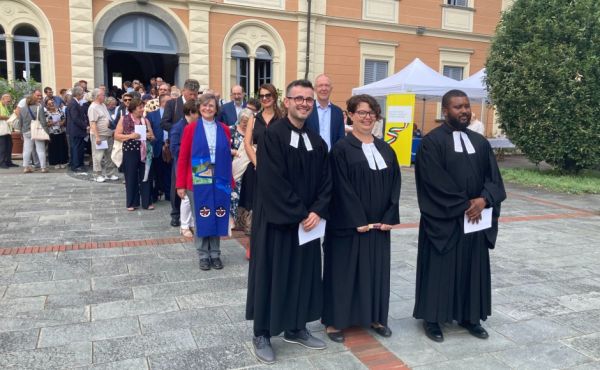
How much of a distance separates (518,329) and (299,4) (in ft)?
48.4

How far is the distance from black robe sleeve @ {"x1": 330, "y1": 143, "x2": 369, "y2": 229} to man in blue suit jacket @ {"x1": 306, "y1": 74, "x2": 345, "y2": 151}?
1.65 m

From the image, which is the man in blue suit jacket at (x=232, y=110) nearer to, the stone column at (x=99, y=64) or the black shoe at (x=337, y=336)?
the black shoe at (x=337, y=336)

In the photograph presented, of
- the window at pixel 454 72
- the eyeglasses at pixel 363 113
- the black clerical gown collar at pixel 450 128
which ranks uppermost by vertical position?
the window at pixel 454 72

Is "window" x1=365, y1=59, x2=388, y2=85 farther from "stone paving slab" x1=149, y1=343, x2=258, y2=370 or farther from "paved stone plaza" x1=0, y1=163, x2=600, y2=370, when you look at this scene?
"stone paving slab" x1=149, y1=343, x2=258, y2=370

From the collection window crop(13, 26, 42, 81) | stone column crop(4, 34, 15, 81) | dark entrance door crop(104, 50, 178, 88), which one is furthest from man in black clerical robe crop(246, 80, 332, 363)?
dark entrance door crop(104, 50, 178, 88)

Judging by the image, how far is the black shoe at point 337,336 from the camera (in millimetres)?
3461

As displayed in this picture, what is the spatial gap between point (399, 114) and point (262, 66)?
18.8 ft

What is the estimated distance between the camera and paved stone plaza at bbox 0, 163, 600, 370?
3.21 meters

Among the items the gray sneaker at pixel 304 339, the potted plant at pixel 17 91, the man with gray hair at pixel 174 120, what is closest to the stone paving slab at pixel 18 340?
Result: the gray sneaker at pixel 304 339

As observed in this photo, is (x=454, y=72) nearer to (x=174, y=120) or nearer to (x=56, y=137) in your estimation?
(x=56, y=137)

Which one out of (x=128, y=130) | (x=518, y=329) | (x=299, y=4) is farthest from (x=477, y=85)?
(x=518, y=329)

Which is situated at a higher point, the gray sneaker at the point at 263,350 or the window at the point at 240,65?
the window at the point at 240,65

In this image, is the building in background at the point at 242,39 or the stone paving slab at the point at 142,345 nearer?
the stone paving slab at the point at 142,345

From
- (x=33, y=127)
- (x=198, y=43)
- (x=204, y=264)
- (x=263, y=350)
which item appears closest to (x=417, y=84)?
(x=198, y=43)
